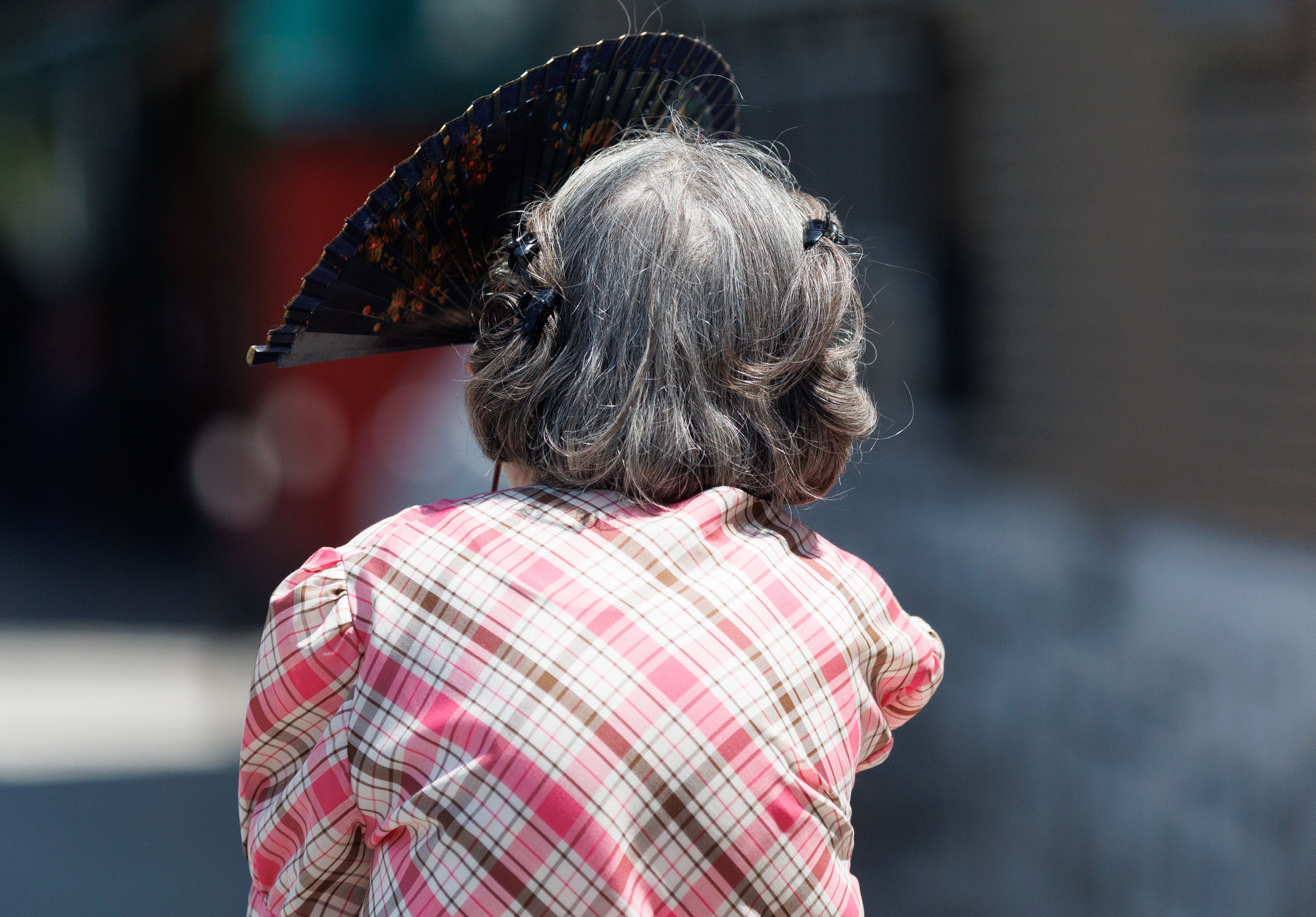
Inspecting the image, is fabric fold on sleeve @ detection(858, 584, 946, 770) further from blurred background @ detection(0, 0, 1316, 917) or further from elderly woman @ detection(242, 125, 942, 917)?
blurred background @ detection(0, 0, 1316, 917)

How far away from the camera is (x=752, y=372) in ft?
4.36

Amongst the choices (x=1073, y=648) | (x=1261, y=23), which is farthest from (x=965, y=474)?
(x=1261, y=23)

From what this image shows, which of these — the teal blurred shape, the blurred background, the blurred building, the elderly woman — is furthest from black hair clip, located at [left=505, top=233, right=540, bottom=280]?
the teal blurred shape

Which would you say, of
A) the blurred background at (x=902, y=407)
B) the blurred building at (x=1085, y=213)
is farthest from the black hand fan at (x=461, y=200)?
the blurred building at (x=1085, y=213)

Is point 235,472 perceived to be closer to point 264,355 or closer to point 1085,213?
point 1085,213

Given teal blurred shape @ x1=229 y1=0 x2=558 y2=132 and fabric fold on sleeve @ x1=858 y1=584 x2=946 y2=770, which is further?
teal blurred shape @ x1=229 y1=0 x2=558 y2=132

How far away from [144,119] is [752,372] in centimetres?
849

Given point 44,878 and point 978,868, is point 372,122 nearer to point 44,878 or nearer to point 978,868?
point 44,878

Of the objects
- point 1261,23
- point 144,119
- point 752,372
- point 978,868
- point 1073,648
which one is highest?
point 144,119

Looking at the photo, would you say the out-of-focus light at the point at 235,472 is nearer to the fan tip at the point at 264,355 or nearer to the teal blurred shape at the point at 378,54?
the teal blurred shape at the point at 378,54

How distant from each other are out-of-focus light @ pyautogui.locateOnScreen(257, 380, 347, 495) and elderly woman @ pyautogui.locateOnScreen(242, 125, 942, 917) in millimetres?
5891

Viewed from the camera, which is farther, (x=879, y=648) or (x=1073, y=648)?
(x=1073, y=648)

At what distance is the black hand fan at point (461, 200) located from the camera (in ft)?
4.48

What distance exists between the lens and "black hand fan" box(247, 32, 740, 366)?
136 centimetres
